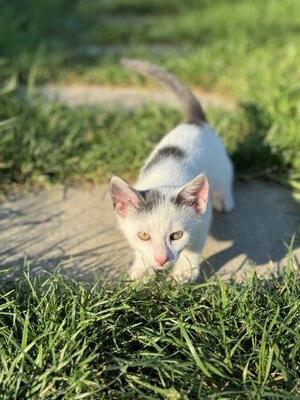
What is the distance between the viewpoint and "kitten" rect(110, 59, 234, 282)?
2637 millimetres

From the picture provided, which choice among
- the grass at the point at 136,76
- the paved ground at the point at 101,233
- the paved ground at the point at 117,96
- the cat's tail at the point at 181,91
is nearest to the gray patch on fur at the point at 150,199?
the paved ground at the point at 101,233

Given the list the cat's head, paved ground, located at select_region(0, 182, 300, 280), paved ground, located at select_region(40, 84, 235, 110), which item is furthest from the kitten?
paved ground, located at select_region(40, 84, 235, 110)

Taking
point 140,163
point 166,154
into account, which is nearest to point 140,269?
point 166,154

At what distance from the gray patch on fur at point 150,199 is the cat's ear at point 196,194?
0.26 feet

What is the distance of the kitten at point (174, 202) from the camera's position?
2.64m

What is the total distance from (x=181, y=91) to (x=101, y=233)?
3.42 feet

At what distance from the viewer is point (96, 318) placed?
227 cm

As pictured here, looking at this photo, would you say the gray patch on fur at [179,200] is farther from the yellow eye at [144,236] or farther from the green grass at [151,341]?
the green grass at [151,341]

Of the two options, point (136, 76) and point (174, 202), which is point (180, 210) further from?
point (136, 76)

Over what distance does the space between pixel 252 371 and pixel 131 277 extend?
32.7 inches

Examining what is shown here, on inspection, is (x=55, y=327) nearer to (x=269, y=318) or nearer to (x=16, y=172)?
(x=269, y=318)

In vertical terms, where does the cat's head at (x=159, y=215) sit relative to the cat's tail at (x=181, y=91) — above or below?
below

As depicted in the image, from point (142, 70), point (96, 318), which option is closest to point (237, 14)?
point (142, 70)

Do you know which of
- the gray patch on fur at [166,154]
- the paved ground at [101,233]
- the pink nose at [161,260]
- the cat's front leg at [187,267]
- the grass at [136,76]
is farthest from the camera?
the grass at [136,76]
